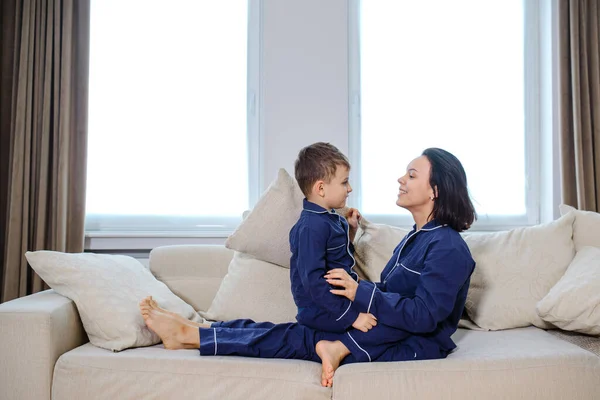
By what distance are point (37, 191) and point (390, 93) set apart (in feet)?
6.46

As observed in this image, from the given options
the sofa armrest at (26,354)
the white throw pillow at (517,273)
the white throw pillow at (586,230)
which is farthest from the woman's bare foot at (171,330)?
the white throw pillow at (586,230)

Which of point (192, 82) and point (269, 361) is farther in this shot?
point (192, 82)

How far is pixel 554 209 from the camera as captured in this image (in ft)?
10.2

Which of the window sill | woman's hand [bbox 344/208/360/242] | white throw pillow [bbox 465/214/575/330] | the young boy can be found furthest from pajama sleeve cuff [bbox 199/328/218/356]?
the window sill

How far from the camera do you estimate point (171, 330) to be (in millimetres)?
1826

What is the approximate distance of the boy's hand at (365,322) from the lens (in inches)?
66.7

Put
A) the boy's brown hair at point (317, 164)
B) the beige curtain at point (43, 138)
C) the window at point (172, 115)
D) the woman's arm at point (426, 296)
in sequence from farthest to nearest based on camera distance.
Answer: the window at point (172, 115) < the beige curtain at point (43, 138) < the boy's brown hair at point (317, 164) < the woman's arm at point (426, 296)

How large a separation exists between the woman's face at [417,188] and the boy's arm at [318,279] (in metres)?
0.31

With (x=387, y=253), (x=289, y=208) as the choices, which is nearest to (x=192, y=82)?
(x=289, y=208)

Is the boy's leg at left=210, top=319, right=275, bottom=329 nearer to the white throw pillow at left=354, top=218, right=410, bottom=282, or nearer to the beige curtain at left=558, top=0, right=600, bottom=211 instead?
the white throw pillow at left=354, top=218, right=410, bottom=282

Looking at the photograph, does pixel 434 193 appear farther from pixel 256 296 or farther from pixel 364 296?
pixel 256 296

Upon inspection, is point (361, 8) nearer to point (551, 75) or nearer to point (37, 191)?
point (551, 75)

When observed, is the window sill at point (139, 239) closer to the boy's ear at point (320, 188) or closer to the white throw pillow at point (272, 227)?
the white throw pillow at point (272, 227)

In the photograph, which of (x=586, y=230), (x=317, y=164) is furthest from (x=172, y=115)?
(x=586, y=230)
